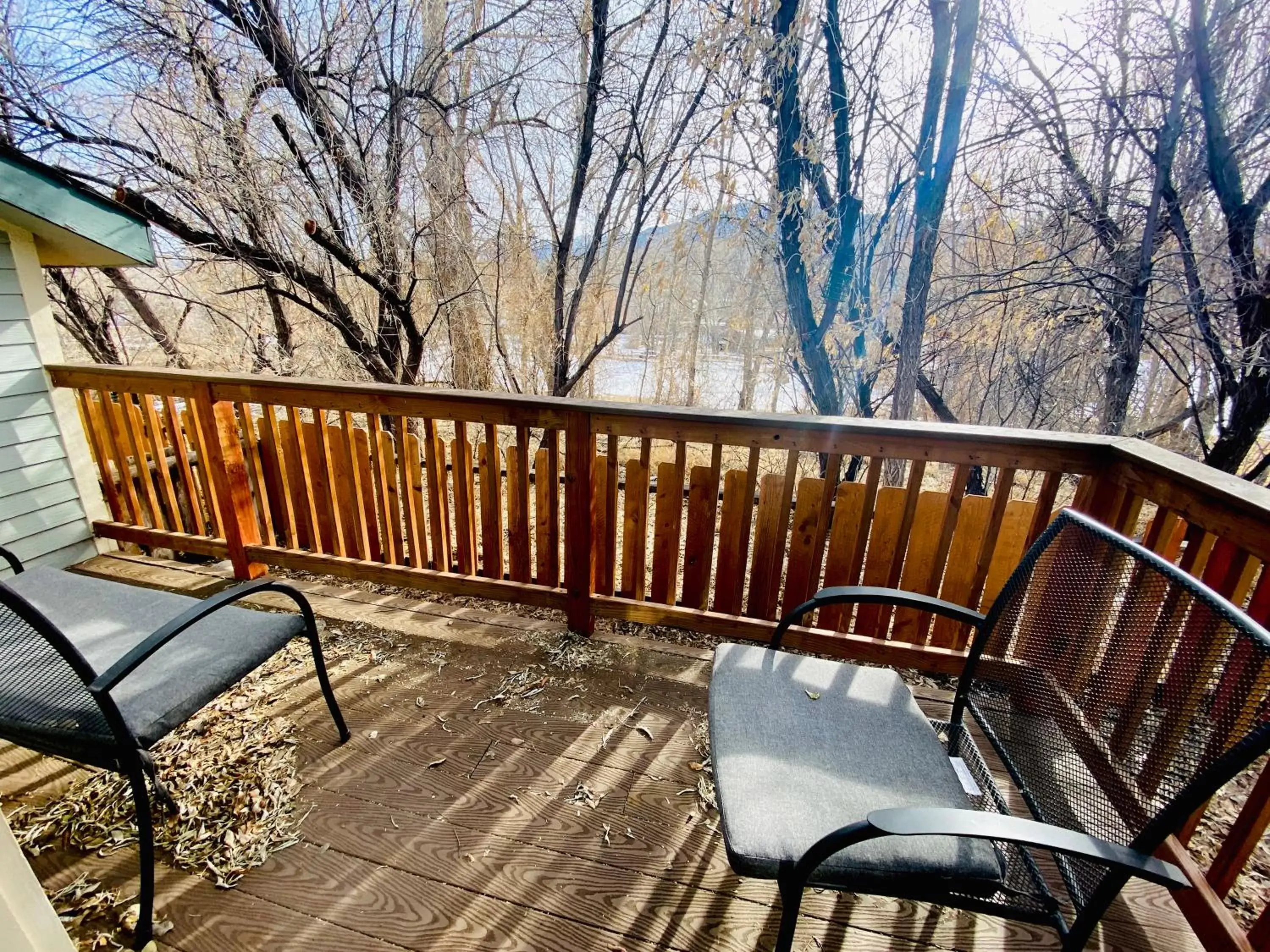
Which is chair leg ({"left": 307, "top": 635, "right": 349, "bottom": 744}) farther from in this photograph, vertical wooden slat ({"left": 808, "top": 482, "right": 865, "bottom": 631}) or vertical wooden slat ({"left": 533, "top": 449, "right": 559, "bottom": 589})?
vertical wooden slat ({"left": 808, "top": 482, "right": 865, "bottom": 631})

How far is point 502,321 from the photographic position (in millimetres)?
5527

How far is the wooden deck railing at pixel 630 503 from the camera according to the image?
5.55 feet

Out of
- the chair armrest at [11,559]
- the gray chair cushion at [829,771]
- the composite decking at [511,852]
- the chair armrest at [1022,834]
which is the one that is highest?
the chair armrest at [1022,834]

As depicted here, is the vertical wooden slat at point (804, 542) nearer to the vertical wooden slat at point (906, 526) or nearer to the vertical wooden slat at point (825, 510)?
the vertical wooden slat at point (825, 510)

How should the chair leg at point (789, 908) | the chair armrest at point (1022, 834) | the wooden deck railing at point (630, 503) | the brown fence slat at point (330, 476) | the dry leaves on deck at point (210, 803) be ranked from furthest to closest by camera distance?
the brown fence slat at point (330, 476) → the wooden deck railing at point (630, 503) → the dry leaves on deck at point (210, 803) → the chair leg at point (789, 908) → the chair armrest at point (1022, 834)

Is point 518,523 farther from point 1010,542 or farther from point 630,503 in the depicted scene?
point 1010,542

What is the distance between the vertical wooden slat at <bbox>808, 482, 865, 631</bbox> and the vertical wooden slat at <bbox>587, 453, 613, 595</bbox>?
86cm

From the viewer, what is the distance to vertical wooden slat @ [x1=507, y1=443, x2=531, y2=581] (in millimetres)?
2205

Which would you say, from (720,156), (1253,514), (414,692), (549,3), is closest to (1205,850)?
(1253,514)

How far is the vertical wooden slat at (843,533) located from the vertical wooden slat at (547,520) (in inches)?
31.6

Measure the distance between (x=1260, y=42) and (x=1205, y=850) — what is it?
4.27 metres

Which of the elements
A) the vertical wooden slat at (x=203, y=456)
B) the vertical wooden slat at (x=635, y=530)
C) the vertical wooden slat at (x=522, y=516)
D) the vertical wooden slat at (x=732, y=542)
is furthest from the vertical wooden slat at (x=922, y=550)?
the vertical wooden slat at (x=203, y=456)

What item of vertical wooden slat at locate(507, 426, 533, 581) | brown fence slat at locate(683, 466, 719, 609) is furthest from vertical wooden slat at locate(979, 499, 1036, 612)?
vertical wooden slat at locate(507, 426, 533, 581)

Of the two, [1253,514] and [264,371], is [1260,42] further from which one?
[264,371]
